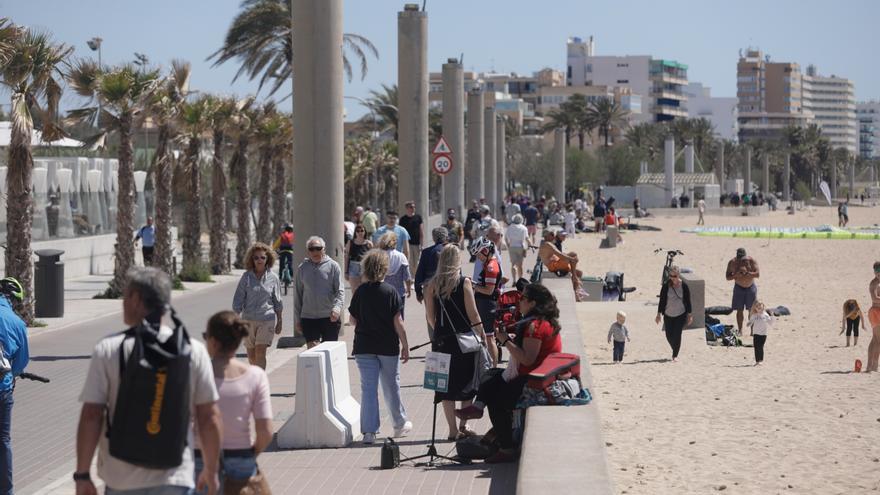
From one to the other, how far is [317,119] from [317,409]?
7961 mm

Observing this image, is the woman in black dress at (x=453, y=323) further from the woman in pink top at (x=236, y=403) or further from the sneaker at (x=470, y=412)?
the woman in pink top at (x=236, y=403)

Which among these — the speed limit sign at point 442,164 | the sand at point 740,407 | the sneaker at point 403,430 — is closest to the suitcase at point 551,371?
the sand at point 740,407

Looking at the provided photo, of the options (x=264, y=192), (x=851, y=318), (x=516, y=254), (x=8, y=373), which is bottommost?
(x=851, y=318)

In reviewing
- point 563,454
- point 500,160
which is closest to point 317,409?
point 563,454

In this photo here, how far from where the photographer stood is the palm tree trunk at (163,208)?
Result: 2977 cm

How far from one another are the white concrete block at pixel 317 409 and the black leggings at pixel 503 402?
1.40 m

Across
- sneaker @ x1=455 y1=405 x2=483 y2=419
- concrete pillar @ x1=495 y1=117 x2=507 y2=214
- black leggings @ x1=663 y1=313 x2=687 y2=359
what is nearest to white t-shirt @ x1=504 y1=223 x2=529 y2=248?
black leggings @ x1=663 y1=313 x2=687 y2=359

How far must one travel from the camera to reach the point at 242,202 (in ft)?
119

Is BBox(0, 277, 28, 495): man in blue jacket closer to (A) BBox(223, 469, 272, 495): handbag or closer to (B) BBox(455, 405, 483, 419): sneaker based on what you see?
(A) BBox(223, 469, 272, 495): handbag

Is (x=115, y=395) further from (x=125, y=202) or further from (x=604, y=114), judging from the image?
(x=604, y=114)

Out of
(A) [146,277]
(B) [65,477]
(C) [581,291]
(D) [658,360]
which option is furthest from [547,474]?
(C) [581,291]

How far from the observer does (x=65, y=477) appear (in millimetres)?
9992

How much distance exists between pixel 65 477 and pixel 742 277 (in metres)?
14.1

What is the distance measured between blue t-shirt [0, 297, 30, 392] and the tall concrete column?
40.8 meters
